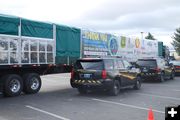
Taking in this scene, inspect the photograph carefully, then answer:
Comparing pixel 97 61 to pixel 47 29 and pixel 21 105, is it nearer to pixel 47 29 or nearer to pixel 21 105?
pixel 47 29

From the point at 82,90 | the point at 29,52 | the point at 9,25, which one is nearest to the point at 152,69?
the point at 82,90

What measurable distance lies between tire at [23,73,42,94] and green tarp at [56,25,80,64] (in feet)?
5.19

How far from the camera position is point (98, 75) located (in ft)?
42.0

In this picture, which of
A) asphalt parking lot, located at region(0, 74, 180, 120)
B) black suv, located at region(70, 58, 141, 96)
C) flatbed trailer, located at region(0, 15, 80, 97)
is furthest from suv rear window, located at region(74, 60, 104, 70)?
flatbed trailer, located at region(0, 15, 80, 97)

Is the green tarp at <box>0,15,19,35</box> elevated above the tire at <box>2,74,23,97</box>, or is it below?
above

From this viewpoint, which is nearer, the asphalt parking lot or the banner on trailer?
the asphalt parking lot

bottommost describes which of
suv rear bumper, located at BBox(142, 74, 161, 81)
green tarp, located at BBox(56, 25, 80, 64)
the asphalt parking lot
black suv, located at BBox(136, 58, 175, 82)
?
the asphalt parking lot

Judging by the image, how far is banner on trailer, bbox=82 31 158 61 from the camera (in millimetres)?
17250

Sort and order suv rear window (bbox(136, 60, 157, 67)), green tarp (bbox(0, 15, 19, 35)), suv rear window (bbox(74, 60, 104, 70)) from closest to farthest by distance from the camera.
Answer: green tarp (bbox(0, 15, 19, 35)), suv rear window (bbox(74, 60, 104, 70)), suv rear window (bbox(136, 60, 157, 67))

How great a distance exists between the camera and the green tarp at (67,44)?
591 inches

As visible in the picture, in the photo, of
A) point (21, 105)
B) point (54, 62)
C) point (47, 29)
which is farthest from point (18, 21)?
point (21, 105)

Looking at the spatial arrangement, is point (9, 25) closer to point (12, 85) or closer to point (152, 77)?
point (12, 85)

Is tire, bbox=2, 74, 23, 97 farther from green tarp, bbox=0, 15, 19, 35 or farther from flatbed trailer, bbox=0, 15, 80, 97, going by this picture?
green tarp, bbox=0, 15, 19, 35

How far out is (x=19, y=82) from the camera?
42.4ft
